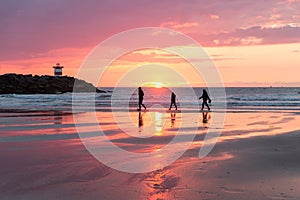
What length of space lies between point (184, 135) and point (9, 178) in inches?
308

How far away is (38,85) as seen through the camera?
88.1m

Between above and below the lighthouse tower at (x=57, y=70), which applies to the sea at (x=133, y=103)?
below

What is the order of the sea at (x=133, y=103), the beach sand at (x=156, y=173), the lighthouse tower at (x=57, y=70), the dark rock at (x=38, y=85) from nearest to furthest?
the beach sand at (x=156, y=173)
the sea at (x=133, y=103)
the dark rock at (x=38, y=85)
the lighthouse tower at (x=57, y=70)

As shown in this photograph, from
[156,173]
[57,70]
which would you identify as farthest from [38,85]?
[156,173]

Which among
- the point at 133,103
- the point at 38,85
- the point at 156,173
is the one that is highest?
the point at 38,85

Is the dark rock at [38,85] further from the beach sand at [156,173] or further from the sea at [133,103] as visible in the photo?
the beach sand at [156,173]

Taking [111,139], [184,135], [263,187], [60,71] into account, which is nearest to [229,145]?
[184,135]

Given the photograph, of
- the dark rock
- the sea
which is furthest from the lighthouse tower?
the sea

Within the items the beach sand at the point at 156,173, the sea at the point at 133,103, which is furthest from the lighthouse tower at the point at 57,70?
the beach sand at the point at 156,173

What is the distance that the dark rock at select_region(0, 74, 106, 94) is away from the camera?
83.1 meters

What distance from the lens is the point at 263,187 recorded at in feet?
22.7

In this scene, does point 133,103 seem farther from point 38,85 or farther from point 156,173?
point 38,85

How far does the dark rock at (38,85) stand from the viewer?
8312cm

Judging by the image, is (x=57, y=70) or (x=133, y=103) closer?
(x=133, y=103)
